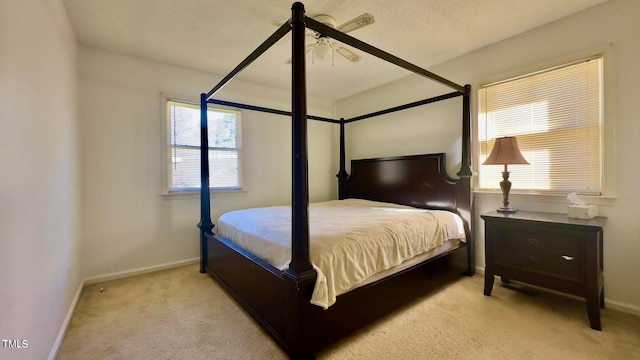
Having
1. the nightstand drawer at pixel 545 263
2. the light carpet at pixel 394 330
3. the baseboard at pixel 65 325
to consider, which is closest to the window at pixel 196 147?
the baseboard at pixel 65 325

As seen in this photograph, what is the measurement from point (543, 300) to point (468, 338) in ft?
3.56

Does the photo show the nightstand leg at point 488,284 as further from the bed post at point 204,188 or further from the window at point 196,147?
the window at point 196,147

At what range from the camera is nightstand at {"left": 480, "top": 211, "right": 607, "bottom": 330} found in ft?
6.07

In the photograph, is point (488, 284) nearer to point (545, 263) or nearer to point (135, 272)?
point (545, 263)

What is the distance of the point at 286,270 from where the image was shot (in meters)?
1.59

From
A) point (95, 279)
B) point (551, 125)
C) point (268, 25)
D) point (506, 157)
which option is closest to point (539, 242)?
point (506, 157)

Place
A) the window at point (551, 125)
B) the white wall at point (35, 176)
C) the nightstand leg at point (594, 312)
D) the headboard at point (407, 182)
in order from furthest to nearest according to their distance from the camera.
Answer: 1. the headboard at point (407, 182)
2. the window at point (551, 125)
3. the nightstand leg at point (594, 312)
4. the white wall at point (35, 176)

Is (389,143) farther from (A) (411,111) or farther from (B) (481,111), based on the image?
(B) (481,111)

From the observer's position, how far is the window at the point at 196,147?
3182mm

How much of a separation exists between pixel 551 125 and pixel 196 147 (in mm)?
3851

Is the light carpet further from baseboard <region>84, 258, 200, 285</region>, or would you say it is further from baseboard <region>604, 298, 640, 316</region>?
baseboard <region>84, 258, 200, 285</region>

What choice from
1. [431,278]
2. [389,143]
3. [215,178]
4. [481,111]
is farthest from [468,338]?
[215,178]

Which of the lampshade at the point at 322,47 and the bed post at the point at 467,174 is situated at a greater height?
the lampshade at the point at 322,47

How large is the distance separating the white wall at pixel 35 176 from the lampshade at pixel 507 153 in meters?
3.25
